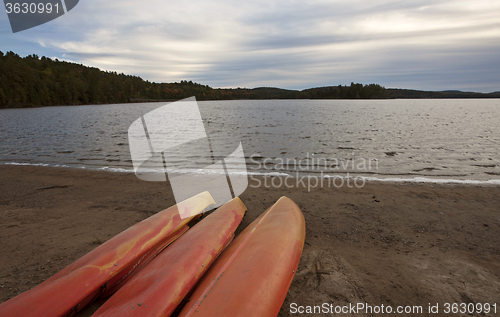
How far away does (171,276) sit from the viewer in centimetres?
233

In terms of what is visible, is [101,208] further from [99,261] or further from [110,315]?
[110,315]

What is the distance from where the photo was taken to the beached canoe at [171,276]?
2018 mm

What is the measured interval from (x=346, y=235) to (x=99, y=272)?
3.24m

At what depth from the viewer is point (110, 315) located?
1.95 m

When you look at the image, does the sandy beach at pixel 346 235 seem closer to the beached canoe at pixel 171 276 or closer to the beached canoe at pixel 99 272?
the beached canoe at pixel 99 272

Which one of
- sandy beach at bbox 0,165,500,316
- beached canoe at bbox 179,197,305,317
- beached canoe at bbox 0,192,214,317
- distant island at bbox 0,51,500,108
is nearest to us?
beached canoe at bbox 179,197,305,317

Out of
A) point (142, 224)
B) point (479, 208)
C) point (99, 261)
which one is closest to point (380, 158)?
point (479, 208)

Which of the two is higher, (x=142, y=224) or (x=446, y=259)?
(x=142, y=224)

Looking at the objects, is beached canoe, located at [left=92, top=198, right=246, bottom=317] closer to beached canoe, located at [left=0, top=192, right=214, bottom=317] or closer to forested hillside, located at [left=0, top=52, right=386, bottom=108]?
beached canoe, located at [left=0, top=192, right=214, bottom=317]

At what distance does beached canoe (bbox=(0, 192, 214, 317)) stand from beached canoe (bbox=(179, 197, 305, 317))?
937 millimetres

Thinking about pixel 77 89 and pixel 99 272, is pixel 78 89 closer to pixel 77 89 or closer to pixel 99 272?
pixel 77 89

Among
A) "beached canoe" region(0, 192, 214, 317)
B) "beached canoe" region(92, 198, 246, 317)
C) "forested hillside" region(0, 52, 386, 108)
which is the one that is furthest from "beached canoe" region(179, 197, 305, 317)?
"forested hillside" region(0, 52, 386, 108)

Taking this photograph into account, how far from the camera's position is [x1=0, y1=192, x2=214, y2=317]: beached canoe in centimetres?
207

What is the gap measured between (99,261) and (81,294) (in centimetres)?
40
